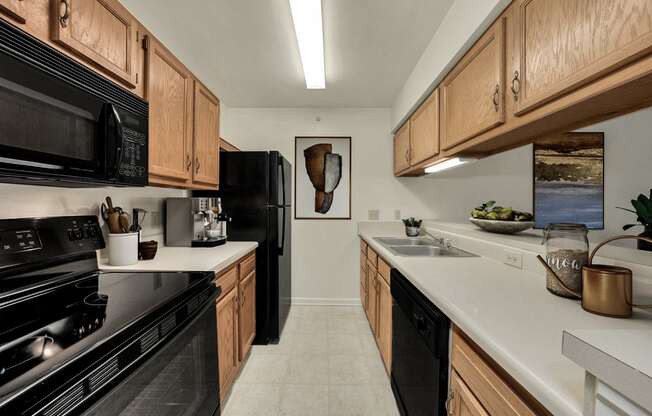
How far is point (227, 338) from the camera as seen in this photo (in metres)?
1.78

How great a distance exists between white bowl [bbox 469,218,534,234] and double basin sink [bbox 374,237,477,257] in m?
0.22

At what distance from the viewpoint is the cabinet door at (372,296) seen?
2.42 metres

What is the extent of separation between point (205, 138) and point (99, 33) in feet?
3.22

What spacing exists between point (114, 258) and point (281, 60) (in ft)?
6.08

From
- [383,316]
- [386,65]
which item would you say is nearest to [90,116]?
[383,316]

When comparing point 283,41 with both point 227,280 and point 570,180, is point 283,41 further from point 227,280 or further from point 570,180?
point 570,180

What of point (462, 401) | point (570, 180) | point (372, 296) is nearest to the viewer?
point (462, 401)

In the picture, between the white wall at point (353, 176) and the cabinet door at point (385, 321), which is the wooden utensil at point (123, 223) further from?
the white wall at point (353, 176)

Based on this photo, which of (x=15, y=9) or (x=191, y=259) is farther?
(x=191, y=259)

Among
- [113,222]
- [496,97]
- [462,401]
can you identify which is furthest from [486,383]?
[113,222]

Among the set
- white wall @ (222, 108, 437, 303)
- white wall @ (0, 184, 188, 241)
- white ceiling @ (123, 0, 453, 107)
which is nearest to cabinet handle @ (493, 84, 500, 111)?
white ceiling @ (123, 0, 453, 107)

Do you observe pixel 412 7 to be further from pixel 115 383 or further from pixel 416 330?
pixel 115 383

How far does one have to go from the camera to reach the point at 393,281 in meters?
1.63

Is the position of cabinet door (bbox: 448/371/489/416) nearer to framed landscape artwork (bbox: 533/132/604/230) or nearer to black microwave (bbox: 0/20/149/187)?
black microwave (bbox: 0/20/149/187)
